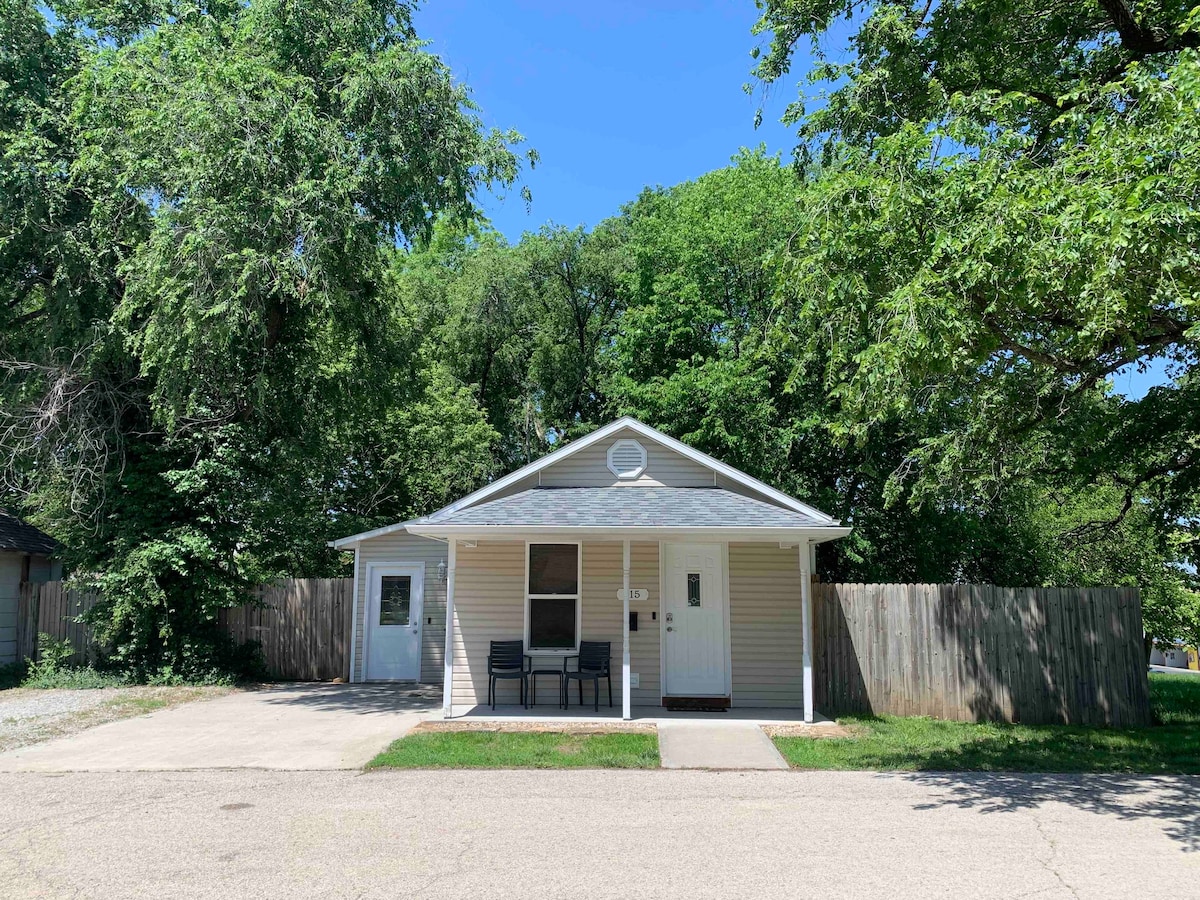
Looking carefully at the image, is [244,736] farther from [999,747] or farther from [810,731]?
[999,747]

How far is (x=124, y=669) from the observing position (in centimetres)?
1524

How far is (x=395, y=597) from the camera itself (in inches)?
638

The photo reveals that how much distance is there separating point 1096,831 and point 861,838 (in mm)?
1841

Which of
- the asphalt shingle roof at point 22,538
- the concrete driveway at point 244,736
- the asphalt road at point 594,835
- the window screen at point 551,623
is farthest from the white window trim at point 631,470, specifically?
the asphalt shingle roof at point 22,538

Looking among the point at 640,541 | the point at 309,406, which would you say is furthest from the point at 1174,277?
the point at 309,406

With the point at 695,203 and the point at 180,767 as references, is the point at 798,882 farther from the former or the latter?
the point at 695,203

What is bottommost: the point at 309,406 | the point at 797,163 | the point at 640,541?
the point at 640,541

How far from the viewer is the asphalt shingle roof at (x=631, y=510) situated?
1130 centimetres

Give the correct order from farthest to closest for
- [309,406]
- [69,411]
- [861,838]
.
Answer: [309,406] < [69,411] < [861,838]

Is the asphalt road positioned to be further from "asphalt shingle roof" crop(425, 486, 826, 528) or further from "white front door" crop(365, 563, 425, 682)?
"white front door" crop(365, 563, 425, 682)

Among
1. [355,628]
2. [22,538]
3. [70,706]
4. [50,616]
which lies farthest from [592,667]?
[22,538]

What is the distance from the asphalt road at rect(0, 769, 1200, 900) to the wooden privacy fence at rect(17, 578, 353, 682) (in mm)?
7948

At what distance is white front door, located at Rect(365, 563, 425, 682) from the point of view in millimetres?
16172

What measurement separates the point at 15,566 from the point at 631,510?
520 inches
